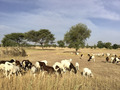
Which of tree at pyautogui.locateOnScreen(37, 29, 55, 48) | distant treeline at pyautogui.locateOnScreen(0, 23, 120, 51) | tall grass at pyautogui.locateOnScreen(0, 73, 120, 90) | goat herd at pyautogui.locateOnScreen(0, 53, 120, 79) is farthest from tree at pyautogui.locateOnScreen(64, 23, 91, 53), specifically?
tall grass at pyautogui.locateOnScreen(0, 73, 120, 90)

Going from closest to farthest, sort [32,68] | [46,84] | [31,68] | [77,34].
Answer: [46,84]
[32,68]
[31,68]
[77,34]

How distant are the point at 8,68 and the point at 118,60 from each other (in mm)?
14699

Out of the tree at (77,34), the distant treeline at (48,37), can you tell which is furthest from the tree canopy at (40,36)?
the tree at (77,34)

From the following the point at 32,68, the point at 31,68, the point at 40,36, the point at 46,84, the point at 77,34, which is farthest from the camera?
the point at 40,36

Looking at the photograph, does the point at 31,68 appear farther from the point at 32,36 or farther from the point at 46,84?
the point at 32,36

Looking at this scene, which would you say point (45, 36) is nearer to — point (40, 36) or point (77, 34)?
point (40, 36)

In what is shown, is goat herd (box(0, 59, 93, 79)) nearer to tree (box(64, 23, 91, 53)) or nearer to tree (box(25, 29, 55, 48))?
tree (box(64, 23, 91, 53))

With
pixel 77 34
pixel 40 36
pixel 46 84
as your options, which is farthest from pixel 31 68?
pixel 40 36

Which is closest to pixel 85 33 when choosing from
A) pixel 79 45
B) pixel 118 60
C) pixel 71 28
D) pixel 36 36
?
pixel 71 28

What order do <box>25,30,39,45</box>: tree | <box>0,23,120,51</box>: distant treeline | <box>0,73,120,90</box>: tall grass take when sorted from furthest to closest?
<box>25,30,39,45</box>: tree < <box>0,23,120,51</box>: distant treeline < <box>0,73,120,90</box>: tall grass

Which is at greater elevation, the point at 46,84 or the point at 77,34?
the point at 77,34

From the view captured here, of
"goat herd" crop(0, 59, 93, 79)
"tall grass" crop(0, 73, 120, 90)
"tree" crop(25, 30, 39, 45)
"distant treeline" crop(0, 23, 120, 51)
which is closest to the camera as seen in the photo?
"tall grass" crop(0, 73, 120, 90)

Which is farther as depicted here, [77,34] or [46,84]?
[77,34]

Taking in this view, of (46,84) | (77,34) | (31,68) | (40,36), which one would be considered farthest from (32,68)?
(40,36)
